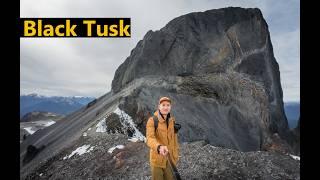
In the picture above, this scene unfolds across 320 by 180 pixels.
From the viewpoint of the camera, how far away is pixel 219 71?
31672 mm

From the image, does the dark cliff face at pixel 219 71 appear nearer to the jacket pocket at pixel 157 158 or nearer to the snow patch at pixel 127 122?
the snow patch at pixel 127 122

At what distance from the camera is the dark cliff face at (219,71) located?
26594 mm

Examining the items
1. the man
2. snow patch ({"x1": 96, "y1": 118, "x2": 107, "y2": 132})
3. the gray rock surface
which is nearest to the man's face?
the man

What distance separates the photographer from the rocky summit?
13.4 metres

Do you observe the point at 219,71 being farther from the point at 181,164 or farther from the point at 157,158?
the point at 157,158

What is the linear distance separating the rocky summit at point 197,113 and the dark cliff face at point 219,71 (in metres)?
0.11

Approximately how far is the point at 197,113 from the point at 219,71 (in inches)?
339

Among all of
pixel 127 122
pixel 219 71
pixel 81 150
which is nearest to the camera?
pixel 81 150

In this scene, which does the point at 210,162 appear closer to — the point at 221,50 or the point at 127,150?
the point at 127,150

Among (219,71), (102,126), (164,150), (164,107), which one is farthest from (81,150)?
(219,71)

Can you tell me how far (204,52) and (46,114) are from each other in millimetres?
73713

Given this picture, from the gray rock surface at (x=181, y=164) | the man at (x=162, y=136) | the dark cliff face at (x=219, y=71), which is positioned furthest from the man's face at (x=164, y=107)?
the dark cliff face at (x=219, y=71)

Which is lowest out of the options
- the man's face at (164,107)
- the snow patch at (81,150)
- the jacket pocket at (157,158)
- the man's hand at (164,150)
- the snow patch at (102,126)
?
Answer: the snow patch at (81,150)

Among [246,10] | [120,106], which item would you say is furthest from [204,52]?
[120,106]
